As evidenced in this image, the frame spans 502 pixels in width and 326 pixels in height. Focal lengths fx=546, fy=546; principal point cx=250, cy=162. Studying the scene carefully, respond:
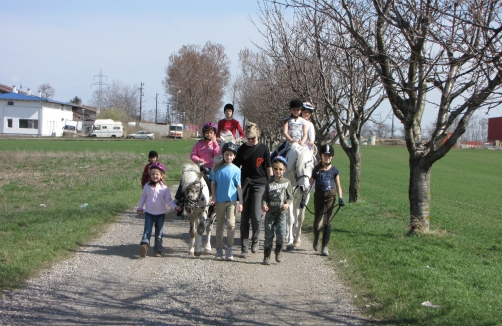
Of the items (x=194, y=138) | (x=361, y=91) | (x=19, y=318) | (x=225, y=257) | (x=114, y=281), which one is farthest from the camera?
(x=194, y=138)

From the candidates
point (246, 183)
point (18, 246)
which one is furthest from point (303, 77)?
point (18, 246)

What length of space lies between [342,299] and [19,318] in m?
3.59

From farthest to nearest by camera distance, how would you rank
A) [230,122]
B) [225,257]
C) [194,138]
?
[194,138], [230,122], [225,257]

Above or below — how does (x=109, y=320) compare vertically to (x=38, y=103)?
below

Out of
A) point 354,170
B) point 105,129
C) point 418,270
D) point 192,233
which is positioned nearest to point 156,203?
point 192,233

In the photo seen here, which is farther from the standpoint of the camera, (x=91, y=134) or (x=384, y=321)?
(x=91, y=134)

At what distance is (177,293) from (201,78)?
76.9m

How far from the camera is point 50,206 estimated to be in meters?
15.1

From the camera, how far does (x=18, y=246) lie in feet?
28.5

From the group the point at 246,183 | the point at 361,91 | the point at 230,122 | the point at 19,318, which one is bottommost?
the point at 19,318

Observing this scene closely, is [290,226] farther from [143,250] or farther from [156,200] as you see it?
[143,250]

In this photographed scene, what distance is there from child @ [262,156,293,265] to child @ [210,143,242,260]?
48 centimetres

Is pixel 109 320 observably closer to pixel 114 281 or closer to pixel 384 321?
pixel 114 281

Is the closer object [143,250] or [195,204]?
[143,250]
